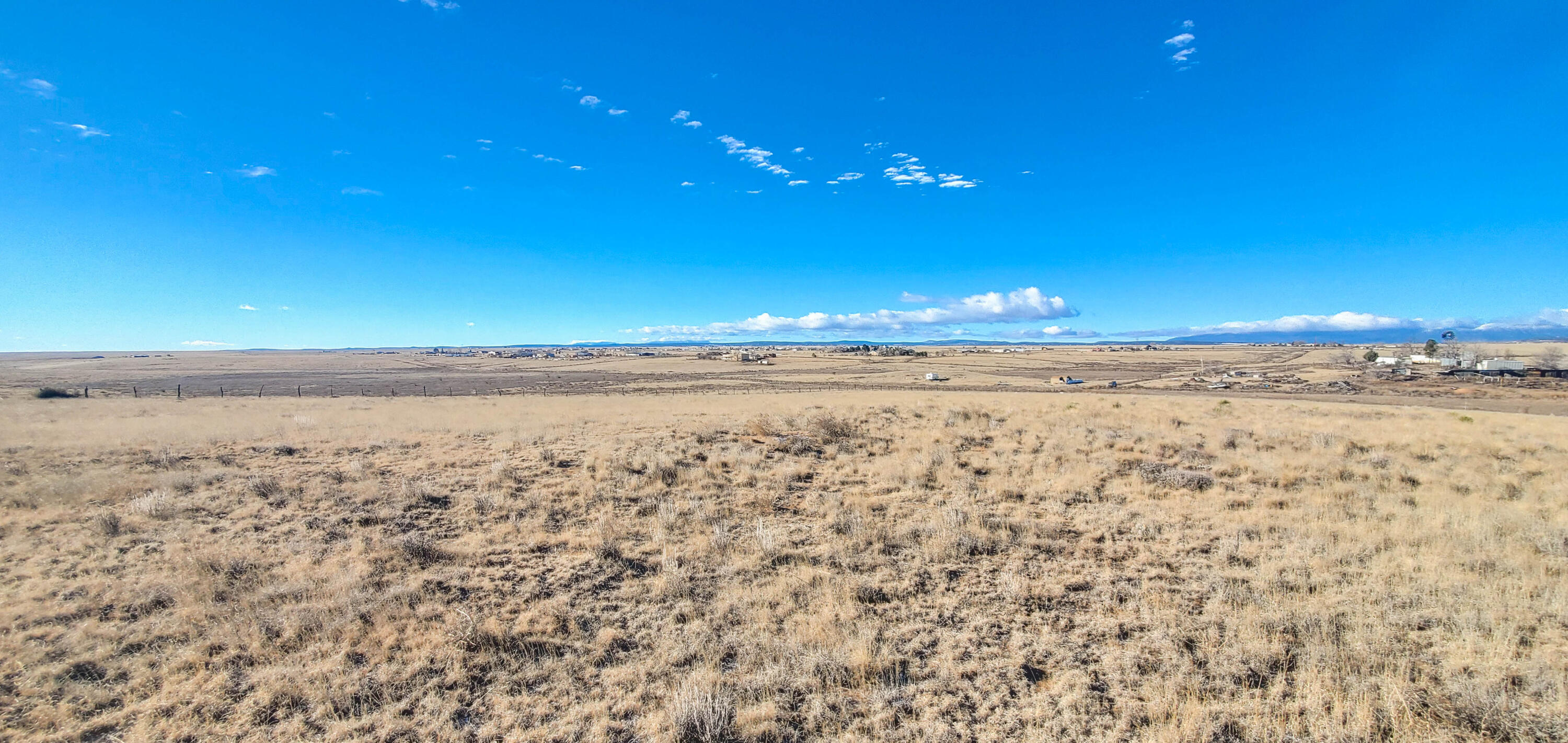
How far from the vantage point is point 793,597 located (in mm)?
6086

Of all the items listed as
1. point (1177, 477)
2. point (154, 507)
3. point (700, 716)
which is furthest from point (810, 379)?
point (700, 716)

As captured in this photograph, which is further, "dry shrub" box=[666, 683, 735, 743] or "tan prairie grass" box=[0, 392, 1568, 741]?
"tan prairie grass" box=[0, 392, 1568, 741]

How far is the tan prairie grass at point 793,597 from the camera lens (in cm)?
412

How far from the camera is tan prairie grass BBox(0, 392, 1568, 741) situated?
4.12 metres

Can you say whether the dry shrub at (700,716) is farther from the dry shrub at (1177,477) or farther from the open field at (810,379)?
the open field at (810,379)

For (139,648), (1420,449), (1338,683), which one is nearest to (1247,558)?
(1338,683)

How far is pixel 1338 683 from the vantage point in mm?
4164

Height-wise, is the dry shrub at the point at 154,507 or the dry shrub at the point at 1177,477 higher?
the dry shrub at the point at 154,507

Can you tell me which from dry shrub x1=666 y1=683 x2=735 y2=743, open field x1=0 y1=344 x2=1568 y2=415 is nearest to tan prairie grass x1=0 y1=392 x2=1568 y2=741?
dry shrub x1=666 y1=683 x2=735 y2=743

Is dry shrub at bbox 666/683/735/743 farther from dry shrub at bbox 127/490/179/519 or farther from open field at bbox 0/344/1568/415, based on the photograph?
open field at bbox 0/344/1568/415

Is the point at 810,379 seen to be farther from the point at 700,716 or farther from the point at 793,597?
the point at 700,716

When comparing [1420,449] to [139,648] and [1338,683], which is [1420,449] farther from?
[139,648]

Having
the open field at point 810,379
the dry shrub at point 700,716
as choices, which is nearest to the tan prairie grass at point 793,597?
the dry shrub at point 700,716

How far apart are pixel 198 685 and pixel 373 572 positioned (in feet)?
6.95
